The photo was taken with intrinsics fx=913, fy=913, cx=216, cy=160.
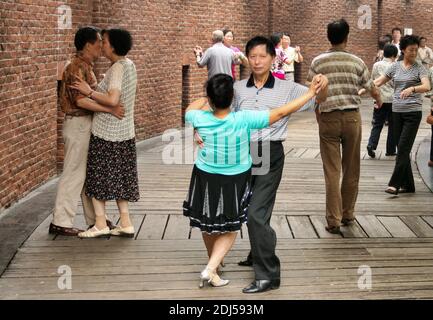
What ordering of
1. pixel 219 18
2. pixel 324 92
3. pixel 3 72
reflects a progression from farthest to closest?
1. pixel 219 18
2. pixel 3 72
3. pixel 324 92

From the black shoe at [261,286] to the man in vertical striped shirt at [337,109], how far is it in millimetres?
1836

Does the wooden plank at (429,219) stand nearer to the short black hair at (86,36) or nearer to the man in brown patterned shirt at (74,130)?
the man in brown patterned shirt at (74,130)

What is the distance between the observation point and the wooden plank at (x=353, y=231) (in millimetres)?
7430

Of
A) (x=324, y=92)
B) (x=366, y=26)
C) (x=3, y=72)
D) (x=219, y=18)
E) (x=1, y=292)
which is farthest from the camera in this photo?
(x=366, y=26)

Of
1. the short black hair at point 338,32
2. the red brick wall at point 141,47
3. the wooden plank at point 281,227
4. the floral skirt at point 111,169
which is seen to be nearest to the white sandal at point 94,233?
the floral skirt at point 111,169

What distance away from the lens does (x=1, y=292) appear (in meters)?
5.61

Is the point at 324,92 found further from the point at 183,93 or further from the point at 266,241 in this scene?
the point at 183,93

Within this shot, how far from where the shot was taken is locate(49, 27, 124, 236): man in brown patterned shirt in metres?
7.14

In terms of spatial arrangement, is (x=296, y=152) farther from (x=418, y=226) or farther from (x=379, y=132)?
(x=418, y=226)

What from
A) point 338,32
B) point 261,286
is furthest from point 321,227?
point 261,286

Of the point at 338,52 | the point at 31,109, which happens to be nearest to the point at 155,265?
the point at 338,52

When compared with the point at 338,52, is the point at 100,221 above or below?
below

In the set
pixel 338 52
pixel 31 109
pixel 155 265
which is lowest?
pixel 155 265

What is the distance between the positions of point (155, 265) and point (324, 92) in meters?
1.66
